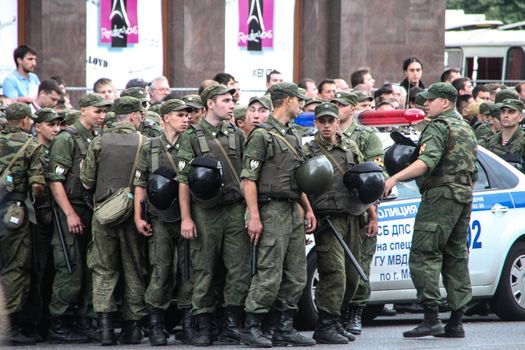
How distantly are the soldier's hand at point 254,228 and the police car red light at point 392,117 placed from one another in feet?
7.64

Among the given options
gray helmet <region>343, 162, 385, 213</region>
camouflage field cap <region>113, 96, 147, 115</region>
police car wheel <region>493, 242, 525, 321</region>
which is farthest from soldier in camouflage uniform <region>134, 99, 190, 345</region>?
police car wheel <region>493, 242, 525, 321</region>

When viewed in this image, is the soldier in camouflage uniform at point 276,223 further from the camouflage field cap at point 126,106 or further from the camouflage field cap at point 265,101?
the camouflage field cap at point 126,106

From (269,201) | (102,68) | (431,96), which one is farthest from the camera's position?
(102,68)

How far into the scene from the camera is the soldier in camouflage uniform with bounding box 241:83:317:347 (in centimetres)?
1066

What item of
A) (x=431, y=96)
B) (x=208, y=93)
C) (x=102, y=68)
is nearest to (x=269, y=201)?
(x=208, y=93)

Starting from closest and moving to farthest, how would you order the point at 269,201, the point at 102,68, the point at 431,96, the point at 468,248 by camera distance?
1. the point at 269,201
2. the point at 431,96
3. the point at 468,248
4. the point at 102,68

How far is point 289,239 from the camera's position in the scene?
10.8 m

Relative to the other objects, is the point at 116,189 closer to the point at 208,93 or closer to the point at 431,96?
the point at 208,93

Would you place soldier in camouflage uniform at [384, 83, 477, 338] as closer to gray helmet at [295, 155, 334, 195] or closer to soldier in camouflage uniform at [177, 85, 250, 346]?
gray helmet at [295, 155, 334, 195]

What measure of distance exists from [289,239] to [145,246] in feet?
4.29

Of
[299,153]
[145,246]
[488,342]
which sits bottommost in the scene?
[488,342]

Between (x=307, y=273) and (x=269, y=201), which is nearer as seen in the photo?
(x=269, y=201)

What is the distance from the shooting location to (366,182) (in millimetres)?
10914

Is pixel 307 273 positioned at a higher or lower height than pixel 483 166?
lower
